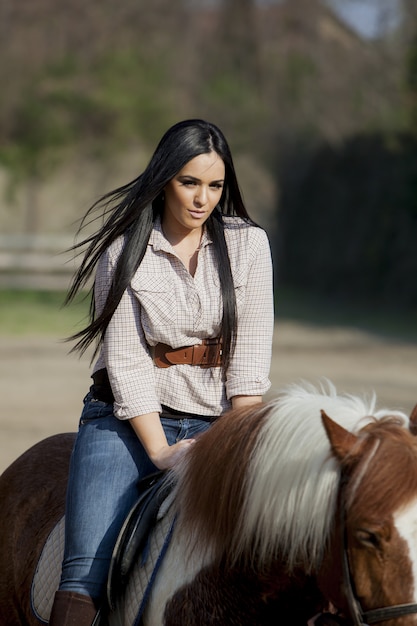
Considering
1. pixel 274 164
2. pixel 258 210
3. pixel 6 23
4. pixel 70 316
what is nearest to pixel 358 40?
pixel 258 210

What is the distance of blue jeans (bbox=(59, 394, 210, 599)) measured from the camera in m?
2.54

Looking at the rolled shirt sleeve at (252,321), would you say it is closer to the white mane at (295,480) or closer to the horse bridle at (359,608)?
the white mane at (295,480)

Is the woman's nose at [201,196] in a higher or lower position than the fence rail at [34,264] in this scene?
higher

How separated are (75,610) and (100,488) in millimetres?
312

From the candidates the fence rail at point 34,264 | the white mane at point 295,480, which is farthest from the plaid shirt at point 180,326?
the fence rail at point 34,264

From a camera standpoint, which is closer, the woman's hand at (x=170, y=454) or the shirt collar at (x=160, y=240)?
the woman's hand at (x=170, y=454)

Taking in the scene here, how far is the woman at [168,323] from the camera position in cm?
264

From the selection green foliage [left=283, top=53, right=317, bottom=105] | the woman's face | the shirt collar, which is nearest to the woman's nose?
the woman's face

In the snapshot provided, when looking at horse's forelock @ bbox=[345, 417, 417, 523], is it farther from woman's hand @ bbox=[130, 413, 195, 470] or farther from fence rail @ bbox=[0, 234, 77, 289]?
fence rail @ bbox=[0, 234, 77, 289]

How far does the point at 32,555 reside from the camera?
295cm

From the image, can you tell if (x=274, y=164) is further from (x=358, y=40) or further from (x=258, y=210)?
(x=358, y=40)

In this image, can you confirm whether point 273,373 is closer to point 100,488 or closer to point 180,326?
point 180,326

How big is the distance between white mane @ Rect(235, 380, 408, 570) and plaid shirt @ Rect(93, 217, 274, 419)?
0.54 metres

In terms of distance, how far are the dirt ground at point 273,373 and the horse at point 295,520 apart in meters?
4.75
